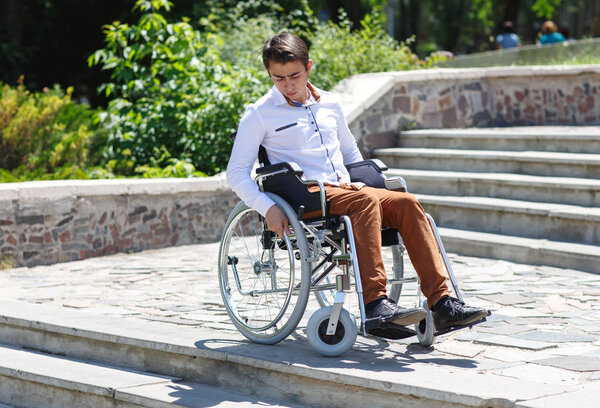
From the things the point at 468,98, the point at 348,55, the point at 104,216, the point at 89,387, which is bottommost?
the point at 89,387

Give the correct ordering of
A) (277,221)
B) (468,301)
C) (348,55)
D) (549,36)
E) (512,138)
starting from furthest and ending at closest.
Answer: (549,36)
(348,55)
(512,138)
(468,301)
(277,221)

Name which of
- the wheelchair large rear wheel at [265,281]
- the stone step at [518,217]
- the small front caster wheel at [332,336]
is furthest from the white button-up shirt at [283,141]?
the stone step at [518,217]

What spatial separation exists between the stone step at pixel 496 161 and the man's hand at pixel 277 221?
14.3 ft

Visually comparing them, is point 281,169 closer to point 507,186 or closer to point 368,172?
point 368,172

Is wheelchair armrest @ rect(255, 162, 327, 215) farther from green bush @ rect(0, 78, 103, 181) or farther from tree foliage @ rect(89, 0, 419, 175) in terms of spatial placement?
green bush @ rect(0, 78, 103, 181)

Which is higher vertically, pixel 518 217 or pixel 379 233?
pixel 379 233

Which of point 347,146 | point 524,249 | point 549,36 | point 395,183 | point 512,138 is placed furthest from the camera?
point 549,36

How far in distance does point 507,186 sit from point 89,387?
15.1ft

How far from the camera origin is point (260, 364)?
13.0 feet

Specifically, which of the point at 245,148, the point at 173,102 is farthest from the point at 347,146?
the point at 173,102

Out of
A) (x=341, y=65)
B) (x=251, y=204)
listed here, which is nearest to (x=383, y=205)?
(x=251, y=204)

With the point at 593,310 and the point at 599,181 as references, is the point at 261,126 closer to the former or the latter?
the point at 593,310

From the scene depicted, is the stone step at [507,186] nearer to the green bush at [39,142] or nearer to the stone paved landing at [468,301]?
the stone paved landing at [468,301]

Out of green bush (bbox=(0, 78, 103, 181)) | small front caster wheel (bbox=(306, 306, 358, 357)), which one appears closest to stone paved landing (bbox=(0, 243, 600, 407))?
small front caster wheel (bbox=(306, 306, 358, 357))
